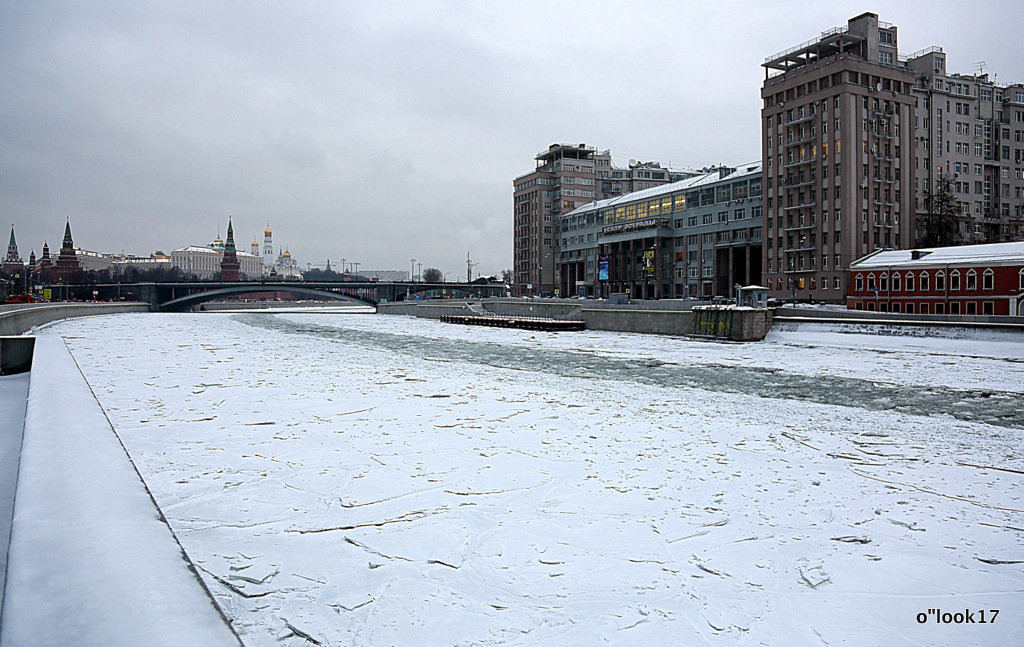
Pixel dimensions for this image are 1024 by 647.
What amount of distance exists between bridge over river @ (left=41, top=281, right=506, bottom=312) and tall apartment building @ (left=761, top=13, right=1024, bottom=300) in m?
67.2

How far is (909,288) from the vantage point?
2263 inches

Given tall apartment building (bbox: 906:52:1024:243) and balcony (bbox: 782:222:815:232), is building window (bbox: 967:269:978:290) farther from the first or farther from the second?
tall apartment building (bbox: 906:52:1024:243)

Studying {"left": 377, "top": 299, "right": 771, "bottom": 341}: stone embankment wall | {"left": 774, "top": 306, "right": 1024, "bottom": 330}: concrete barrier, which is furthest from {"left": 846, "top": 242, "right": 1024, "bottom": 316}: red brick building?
{"left": 774, "top": 306, "right": 1024, "bottom": 330}: concrete barrier

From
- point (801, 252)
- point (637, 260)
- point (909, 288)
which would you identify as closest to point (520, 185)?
point (637, 260)

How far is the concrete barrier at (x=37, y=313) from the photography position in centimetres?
2862

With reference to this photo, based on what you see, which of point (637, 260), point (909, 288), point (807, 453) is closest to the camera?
point (807, 453)

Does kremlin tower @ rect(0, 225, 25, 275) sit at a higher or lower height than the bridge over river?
higher

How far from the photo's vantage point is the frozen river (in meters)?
4.60

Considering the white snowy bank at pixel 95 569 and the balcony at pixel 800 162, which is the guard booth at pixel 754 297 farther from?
the balcony at pixel 800 162

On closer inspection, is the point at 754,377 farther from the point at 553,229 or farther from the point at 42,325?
the point at 553,229

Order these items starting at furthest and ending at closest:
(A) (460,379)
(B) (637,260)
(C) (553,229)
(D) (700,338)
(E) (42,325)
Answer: (C) (553,229)
(B) (637,260)
(E) (42,325)
(D) (700,338)
(A) (460,379)

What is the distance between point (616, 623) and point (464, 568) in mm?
1409

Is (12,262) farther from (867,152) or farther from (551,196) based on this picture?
(867,152)

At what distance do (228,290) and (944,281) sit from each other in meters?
107
